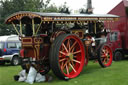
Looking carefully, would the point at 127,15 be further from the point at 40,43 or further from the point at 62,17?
the point at 40,43

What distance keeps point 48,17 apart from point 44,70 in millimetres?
2312

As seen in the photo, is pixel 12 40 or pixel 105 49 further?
pixel 12 40

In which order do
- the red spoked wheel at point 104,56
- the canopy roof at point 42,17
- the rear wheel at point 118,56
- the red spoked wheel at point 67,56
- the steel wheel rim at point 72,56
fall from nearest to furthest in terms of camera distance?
the canopy roof at point 42,17 → the red spoked wheel at point 67,56 → the steel wheel rim at point 72,56 → the red spoked wheel at point 104,56 → the rear wheel at point 118,56

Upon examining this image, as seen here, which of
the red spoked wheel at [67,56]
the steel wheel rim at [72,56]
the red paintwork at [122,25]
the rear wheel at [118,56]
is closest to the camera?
the red spoked wheel at [67,56]

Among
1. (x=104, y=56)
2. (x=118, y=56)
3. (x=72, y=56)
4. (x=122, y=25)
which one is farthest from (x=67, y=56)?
(x=122, y=25)

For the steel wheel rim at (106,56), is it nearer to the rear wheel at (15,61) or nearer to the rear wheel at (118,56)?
the rear wheel at (118,56)

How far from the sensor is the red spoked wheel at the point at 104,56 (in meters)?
9.33

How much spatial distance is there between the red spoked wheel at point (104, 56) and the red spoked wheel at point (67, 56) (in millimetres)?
1402

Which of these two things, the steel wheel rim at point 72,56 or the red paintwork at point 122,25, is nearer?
the steel wheel rim at point 72,56

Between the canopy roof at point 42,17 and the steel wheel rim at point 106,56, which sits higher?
the canopy roof at point 42,17

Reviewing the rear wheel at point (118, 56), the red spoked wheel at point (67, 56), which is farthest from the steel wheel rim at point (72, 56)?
the rear wheel at point (118, 56)

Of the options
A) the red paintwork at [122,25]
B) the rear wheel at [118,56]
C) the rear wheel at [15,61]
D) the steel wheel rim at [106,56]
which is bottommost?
the rear wheel at [15,61]

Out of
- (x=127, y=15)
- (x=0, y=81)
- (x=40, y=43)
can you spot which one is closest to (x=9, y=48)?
(x=0, y=81)

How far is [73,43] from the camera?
324 inches
